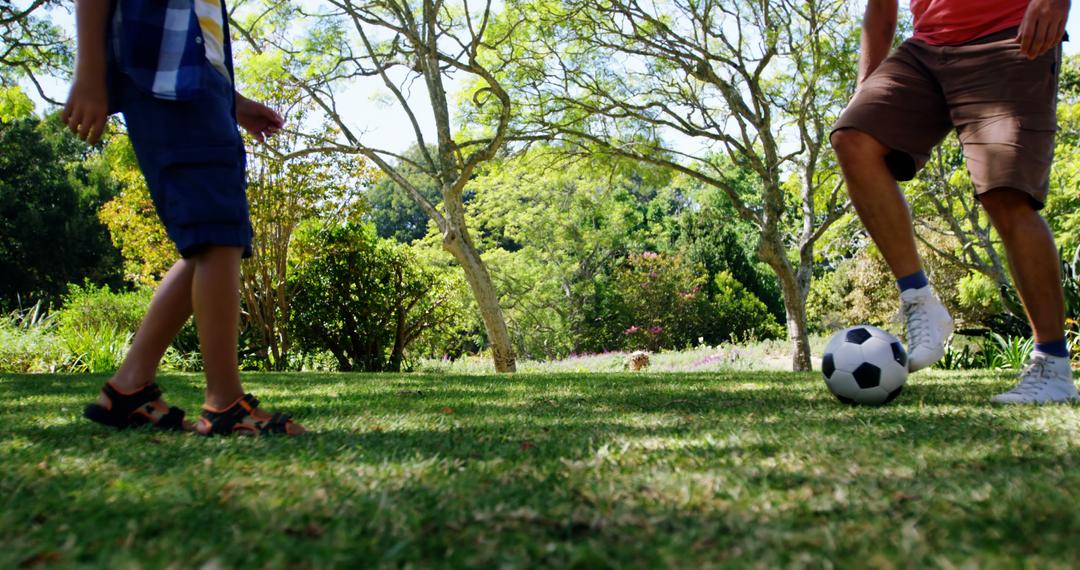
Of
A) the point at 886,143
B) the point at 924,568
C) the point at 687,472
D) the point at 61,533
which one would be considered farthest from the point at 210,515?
the point at 886,143

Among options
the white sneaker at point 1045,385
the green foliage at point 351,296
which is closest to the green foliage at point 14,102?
the green foliage at point 351,296

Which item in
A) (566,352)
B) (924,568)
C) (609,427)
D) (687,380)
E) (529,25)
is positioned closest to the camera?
(924,568)

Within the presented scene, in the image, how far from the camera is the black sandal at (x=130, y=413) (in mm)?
2305

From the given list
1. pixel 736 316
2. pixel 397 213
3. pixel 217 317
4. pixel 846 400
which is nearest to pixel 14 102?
pixel 217 317

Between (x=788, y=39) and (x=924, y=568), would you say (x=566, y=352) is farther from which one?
(x=924, y=568)

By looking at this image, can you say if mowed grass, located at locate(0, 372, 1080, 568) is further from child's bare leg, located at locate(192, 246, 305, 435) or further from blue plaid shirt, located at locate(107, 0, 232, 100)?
blue plaid shirt, located at locate(107, 0, 232, 100)

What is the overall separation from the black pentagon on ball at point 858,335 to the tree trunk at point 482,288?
27.1ft

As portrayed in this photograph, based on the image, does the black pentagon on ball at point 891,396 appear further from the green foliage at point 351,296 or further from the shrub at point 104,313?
the shrub at point 104,313

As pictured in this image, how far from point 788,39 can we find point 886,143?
25.8 ft

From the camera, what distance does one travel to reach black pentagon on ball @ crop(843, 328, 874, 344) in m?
2.95

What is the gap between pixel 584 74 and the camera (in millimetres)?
11047

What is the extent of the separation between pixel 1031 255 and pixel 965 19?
0.91 metres

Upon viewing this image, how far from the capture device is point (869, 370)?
2.80 m

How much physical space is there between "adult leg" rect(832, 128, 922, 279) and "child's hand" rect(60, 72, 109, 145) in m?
2.49
